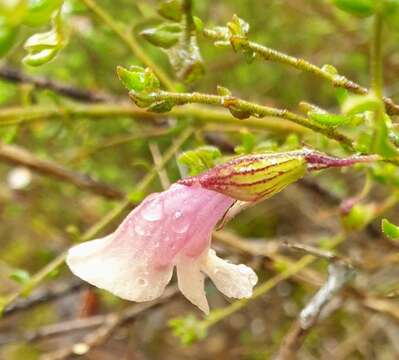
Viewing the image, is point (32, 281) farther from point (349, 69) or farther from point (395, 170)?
point (349, 69)

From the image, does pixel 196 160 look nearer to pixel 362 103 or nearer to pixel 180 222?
pixel 180 222

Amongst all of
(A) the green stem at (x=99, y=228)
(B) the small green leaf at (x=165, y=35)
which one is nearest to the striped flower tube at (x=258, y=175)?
(B) the small green leaf at (x=165, y=35)

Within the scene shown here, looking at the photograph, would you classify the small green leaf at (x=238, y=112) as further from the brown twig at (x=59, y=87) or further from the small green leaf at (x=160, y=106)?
the brown twig at (x=59, y=87)

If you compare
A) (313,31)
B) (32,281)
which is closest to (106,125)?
(313,31)

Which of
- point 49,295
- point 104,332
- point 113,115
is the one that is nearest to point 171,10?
point 113,115

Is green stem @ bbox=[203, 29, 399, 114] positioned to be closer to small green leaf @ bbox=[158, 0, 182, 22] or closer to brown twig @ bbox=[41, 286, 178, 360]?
small green leaf @ bbox=[158, 0, 182, 22]

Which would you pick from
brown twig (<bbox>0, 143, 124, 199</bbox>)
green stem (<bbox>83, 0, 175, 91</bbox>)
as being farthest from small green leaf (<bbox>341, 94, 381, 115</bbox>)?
brown twig (<bbox>0, 143, 124, 199</bbox>)
